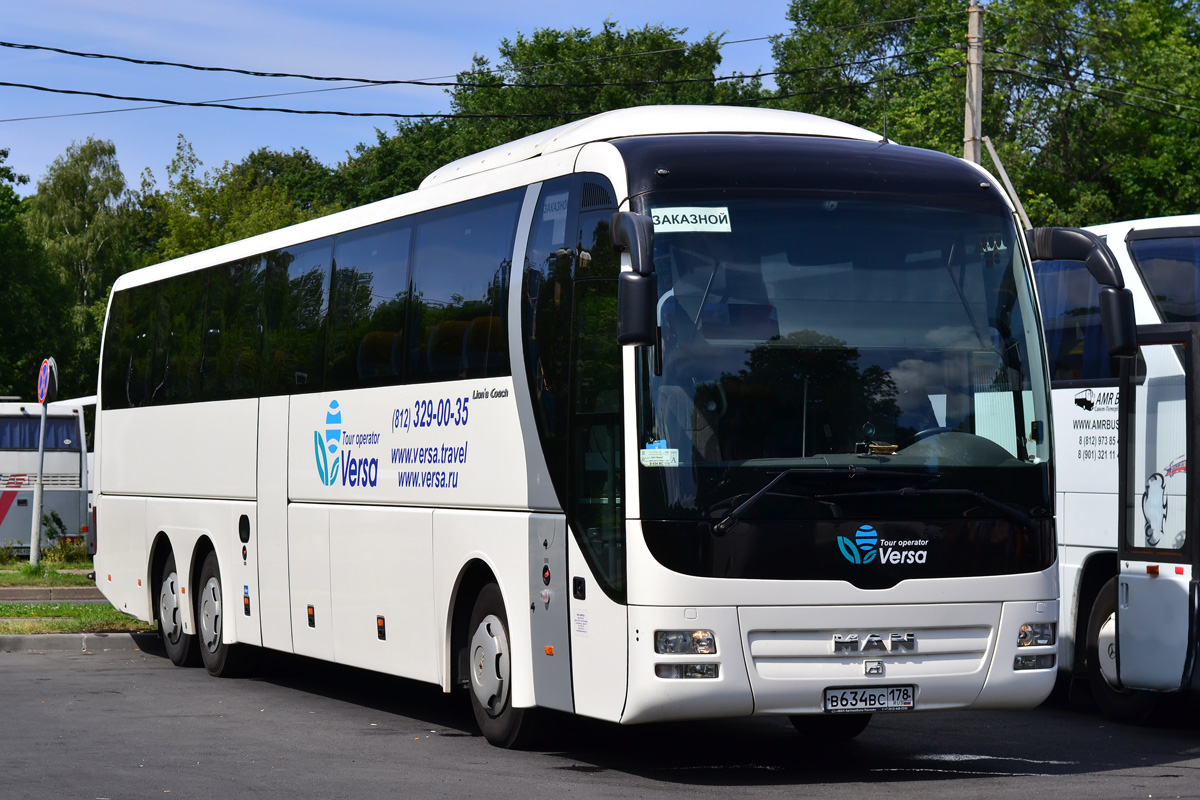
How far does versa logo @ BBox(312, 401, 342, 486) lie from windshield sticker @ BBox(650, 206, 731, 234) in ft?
14.9

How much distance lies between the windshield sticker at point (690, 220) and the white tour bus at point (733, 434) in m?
0.02

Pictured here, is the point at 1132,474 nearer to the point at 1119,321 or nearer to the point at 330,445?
the point at 1119,321

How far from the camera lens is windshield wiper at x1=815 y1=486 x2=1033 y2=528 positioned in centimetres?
920

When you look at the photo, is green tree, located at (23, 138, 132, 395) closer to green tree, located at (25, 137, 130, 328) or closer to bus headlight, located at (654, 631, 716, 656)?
green tree, located at (25, 137, 130, 328)

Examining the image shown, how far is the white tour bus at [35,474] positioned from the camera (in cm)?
3109

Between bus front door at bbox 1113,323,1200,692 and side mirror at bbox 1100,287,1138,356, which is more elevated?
side mirror at bbox 1100,287,1138,356

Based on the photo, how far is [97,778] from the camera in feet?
30.9

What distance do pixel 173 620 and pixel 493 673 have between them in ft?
22.1

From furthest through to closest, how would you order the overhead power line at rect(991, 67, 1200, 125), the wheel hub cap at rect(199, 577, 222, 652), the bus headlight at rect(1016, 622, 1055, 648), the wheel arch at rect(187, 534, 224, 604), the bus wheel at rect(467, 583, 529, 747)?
the overhead power line at rect(991, 67, 1200, 125) → the wheel arch at rect(187, 534, 224, 604) → the wheel hub cap at rect(199, 577, 222, 652) → the bus wheel at rect(467, 583, 529, 747) → the bus headlight at rect(1016, 622, 1055, 648)

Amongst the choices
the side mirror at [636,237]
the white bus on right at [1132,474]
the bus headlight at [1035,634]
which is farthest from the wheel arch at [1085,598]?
the side mirror at [636,237]

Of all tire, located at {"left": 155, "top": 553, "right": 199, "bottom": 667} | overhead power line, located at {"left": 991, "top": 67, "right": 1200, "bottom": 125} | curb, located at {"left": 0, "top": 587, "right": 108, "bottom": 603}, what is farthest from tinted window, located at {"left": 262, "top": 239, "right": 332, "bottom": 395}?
overhead power line, located at {"left": 991, "top": 67, "right": 1200, "bottom": 125}

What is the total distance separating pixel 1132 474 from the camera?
12.3m

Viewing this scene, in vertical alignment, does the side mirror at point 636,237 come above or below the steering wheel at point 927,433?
above

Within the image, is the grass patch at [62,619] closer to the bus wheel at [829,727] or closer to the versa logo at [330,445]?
the versa logo at [330,445]
